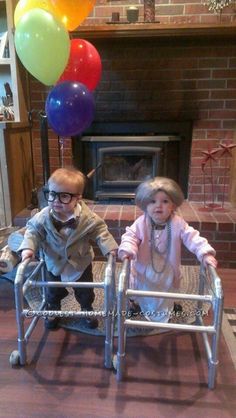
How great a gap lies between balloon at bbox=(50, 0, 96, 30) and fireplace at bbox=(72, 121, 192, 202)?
29.9 inches

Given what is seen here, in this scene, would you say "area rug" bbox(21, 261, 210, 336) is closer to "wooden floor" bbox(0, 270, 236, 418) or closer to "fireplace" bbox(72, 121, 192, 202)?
"wooden floor" bbox(0, 270, 236, 418)

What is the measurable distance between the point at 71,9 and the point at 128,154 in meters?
0.99

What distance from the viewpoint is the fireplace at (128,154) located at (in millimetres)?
2221

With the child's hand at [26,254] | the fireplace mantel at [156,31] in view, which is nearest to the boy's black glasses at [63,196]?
the child's hand at [26,254]

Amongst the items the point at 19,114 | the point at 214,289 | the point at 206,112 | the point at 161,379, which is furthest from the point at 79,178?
the point at 206,112

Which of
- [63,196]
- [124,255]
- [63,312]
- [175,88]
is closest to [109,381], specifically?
[63,312]

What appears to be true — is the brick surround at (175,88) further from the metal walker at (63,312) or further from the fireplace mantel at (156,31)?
the metal walker at (63,312)

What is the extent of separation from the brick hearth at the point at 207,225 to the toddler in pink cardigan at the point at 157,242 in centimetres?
69

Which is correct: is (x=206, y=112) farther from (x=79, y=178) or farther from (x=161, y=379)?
(x=161, y=379)

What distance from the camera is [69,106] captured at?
1494 mm

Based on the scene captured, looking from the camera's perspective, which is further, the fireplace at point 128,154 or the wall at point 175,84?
the fireplace at point 128,154

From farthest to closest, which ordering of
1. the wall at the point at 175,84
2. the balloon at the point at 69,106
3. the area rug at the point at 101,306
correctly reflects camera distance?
the wall at the point at 175,84, the balloon at the point at 69,106, the area rug at the point at 101,306

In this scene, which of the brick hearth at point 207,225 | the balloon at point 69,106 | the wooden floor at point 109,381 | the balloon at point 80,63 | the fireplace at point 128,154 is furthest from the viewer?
the fireplace at point 128,154

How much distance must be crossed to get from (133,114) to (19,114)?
0.75 metres
